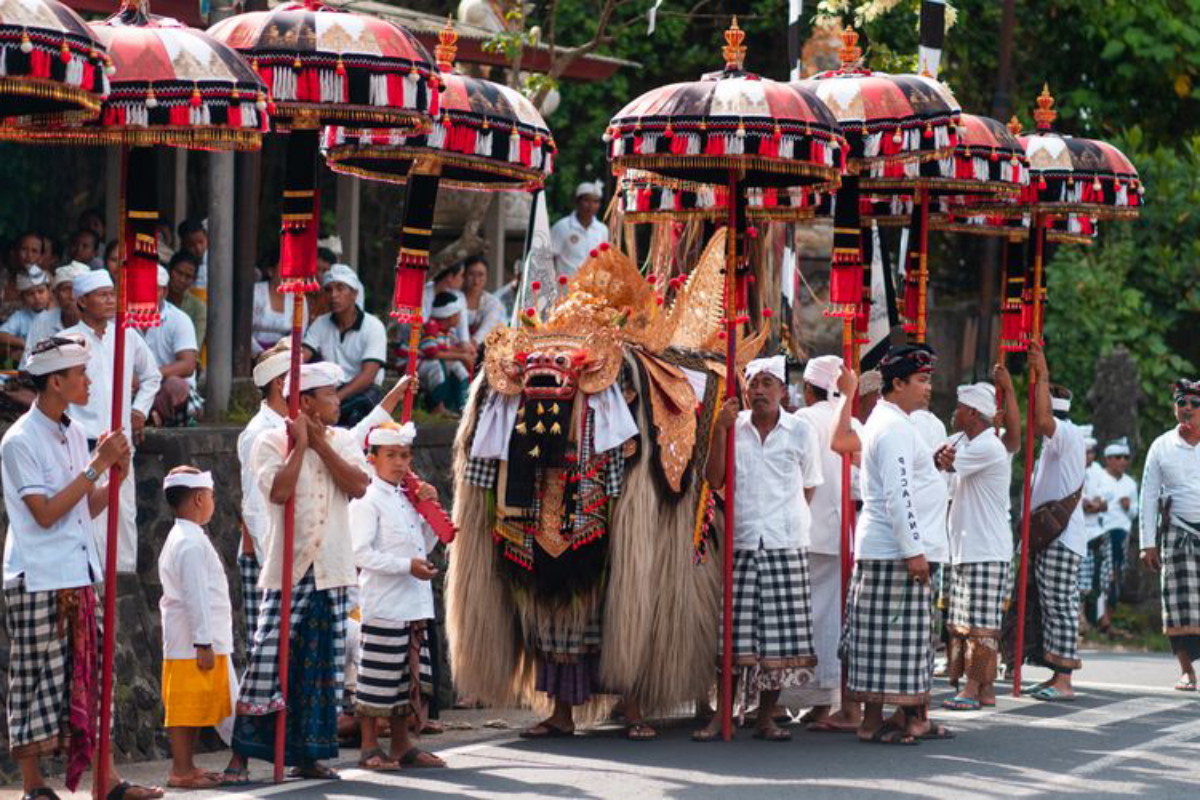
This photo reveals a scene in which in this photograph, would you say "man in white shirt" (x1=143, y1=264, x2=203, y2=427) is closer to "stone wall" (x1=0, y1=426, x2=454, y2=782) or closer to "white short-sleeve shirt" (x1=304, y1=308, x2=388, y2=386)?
"stone wall" (x1=0, y1=426, x2=454, y2=782)

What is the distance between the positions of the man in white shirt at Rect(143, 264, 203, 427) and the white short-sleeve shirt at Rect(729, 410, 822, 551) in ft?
10.2

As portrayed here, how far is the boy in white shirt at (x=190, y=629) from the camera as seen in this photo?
9.27 meters

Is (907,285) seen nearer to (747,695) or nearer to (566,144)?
(747,695)

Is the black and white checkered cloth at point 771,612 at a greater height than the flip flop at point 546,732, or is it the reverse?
the black and white checkered cloth at point 771,612

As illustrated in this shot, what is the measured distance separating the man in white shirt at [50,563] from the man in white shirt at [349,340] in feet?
13.9

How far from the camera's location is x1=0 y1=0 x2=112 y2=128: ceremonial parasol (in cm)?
746

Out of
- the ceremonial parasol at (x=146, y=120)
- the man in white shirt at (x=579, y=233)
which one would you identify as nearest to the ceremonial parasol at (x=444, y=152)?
the ceremonial parasol at (x=146, y=120)

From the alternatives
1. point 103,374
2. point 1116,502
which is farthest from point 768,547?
point 1116,502


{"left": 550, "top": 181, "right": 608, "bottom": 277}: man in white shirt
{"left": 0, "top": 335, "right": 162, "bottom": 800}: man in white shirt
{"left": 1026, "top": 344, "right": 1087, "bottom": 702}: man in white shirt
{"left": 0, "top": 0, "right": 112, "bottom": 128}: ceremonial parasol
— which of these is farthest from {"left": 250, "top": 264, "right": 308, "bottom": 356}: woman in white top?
{"left": 0, "top": 0, "right": 112, "bottom": 128}: ceremonial parasol

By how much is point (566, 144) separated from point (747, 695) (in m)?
13.1

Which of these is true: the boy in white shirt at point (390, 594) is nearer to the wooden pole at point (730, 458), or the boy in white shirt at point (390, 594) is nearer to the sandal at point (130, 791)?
the sandal at point (130, 791)

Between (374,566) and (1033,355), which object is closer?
(374,566)

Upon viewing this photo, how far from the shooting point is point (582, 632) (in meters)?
10.9

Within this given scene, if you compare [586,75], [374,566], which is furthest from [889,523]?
[586,75]
